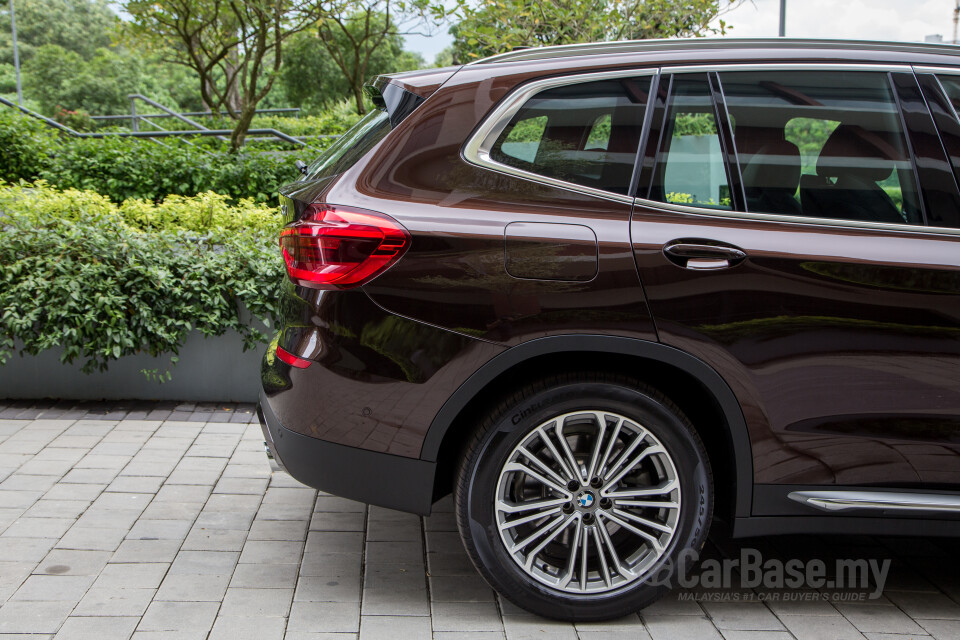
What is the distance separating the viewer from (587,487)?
115 inches

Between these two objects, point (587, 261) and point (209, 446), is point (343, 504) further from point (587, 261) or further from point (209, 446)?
point (587, 261)

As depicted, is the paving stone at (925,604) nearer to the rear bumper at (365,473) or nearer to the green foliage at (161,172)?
the rear bumper at (365,473)

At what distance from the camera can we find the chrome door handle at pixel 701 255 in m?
2.75

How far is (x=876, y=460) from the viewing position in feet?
9.30

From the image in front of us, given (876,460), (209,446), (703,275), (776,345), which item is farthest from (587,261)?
(209,446)

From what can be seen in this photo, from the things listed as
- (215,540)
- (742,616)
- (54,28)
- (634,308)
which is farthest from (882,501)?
(54,28)

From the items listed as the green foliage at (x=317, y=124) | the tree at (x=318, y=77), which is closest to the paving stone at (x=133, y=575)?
the green foliage at (x=317, y=124)

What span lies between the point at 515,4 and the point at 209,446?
20.2ft

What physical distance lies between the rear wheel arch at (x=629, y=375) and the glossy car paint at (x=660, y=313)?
2 centimetres

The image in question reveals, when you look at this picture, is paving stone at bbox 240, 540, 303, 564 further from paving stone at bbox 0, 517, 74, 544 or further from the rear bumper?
paving stone at bbox 0, 517, 74, 544

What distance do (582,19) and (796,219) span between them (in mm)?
6944

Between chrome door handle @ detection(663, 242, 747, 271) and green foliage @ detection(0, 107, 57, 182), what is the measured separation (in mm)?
7865

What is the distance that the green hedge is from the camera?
8.41 metres

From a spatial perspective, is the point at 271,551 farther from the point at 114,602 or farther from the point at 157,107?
the point at 157,107
